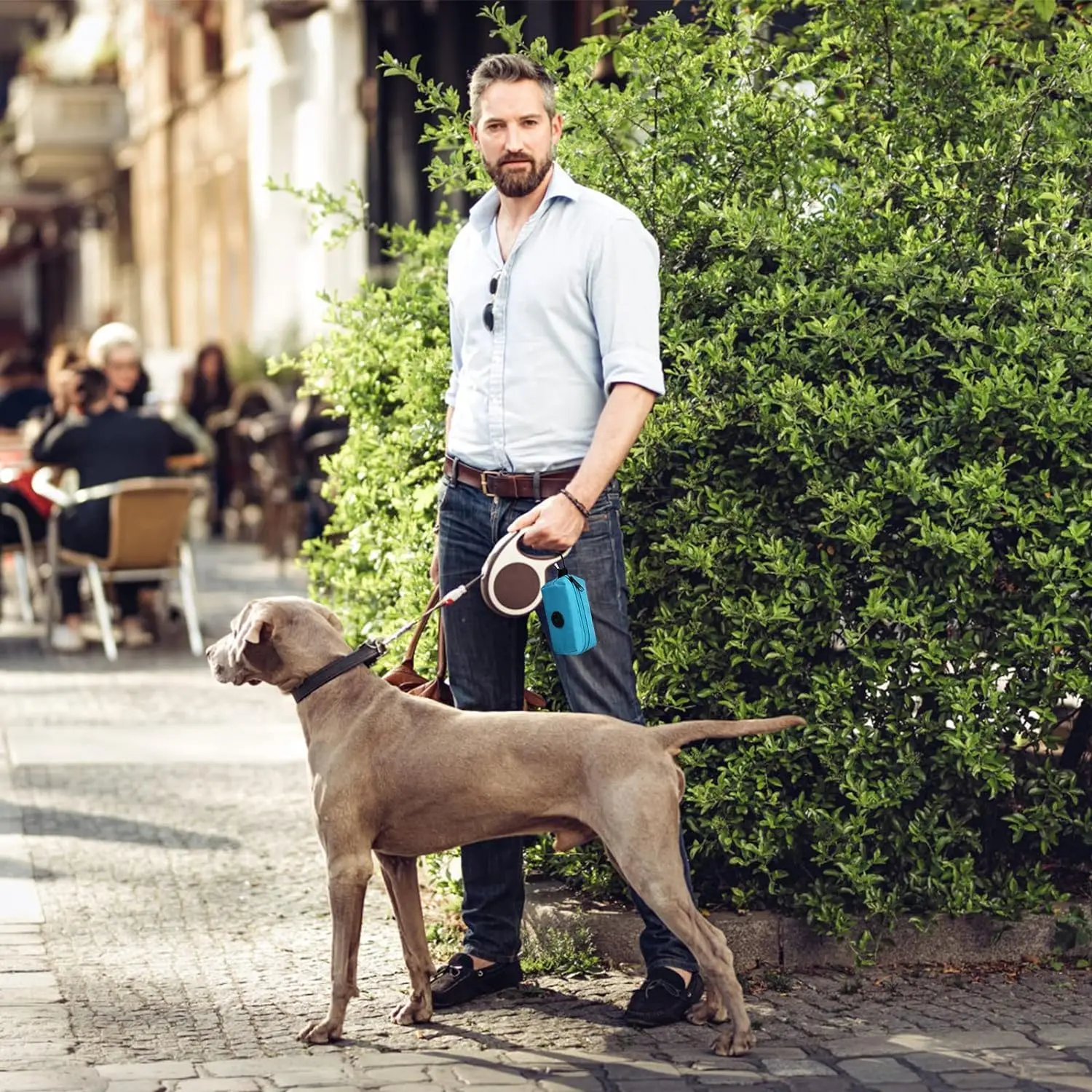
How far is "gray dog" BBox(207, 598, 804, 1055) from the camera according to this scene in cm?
482

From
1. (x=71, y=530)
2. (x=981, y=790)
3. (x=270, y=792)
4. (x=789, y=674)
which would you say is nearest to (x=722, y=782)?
(x=789, y=674)

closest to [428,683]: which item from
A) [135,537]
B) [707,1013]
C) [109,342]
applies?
[707,1013]

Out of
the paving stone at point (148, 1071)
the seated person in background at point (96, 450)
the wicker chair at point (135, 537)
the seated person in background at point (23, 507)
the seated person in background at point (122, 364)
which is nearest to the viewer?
the paving stone at point (148, 1071)

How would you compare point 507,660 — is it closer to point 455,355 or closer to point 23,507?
point 455,355

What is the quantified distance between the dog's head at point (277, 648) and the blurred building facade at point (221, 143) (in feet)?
6.02

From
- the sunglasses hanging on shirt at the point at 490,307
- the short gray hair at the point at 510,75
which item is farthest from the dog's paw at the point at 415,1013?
the short gray hair at the point at 510,75

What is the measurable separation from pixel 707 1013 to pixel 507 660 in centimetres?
99

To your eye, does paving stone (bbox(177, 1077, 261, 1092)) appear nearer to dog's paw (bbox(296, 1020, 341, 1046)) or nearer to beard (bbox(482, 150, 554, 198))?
dog's paw (bbox(296, 1020, 341, 1046))

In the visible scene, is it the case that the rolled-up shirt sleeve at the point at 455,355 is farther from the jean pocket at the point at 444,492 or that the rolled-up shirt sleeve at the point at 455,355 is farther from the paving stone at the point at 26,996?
the paving stone at the point at 26,996

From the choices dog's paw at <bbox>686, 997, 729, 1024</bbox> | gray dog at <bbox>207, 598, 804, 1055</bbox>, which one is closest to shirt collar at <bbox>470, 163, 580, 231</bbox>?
gray dog at <bbox>207, 598, 804, 1055</bbox>

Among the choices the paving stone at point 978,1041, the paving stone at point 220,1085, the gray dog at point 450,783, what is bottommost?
the paving stone at point 978,1041

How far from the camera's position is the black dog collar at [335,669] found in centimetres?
508

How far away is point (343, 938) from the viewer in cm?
502

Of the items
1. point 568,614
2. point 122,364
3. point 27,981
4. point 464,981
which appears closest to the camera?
point 568,614
